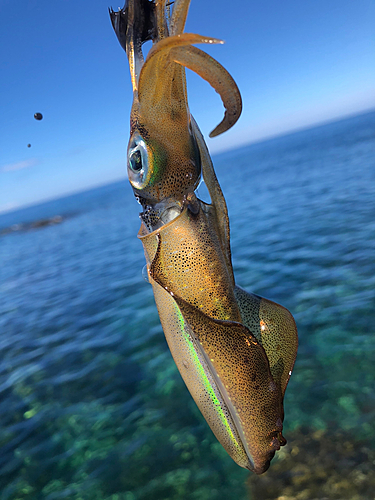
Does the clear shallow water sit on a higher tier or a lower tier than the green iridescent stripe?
lower

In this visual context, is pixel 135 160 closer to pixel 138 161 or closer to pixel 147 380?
pixel 138 161

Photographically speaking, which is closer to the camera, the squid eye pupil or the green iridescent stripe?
the squid eye pupil

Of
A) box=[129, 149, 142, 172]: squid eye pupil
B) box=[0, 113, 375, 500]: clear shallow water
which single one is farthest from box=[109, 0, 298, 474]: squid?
box=[0, 113, 375, 500]: clear shallow water

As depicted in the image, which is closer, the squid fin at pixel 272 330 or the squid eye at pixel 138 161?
the squid eye at pixel 138 161

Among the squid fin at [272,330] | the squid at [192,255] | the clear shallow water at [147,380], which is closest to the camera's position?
the squid at [192,255]

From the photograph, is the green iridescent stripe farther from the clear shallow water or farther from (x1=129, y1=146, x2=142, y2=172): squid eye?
the clear shallow water

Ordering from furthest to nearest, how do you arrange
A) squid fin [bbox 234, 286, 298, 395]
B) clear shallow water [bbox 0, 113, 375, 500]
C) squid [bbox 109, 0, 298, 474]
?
clear shallow water [bbox 0, 113, 375, 500]
squid fin [bbox 234, 286, 298, 395]
squid [bbox 109, 0, 298, 474]

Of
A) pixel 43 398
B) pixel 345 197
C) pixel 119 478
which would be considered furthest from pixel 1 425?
pixel 345 197

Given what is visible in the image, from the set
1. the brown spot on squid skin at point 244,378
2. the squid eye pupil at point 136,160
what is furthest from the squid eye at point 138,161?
the brown spot on squid skin at point 244,378

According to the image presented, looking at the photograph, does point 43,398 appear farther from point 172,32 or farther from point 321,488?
point 172,32

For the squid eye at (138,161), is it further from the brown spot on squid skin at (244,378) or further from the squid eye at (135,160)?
the brown spot on squid skin at (244,378)
